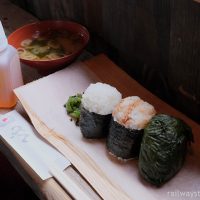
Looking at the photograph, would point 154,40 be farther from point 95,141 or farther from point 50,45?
point 50,45

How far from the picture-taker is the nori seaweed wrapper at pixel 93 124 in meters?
1.22

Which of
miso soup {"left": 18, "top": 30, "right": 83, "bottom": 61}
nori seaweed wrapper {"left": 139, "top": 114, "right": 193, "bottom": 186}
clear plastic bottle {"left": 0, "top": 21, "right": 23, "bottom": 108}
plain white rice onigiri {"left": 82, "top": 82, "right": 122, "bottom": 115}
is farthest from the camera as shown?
miso soup {"left": 18, "top": 30, "right": 83, "bottom": 61}

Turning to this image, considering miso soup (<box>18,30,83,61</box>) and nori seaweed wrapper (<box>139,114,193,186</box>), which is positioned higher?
nori seaweed wrapper (<box>139,114,193,186</box>)

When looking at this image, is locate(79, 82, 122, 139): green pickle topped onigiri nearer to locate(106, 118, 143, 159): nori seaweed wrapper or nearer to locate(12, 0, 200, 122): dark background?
locate(106, 118, 143, 159): nori seaweed wrapper

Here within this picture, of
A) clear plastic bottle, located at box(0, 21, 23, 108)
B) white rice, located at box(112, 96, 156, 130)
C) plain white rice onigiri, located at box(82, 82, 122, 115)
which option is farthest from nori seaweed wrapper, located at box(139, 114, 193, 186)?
clear plastic bottle, located at box(0, 21, 23, 108)

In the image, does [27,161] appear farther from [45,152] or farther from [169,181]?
[169,181]

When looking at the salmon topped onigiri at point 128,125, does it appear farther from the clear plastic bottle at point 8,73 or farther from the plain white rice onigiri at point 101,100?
the clear plastic bottle at point 8,73

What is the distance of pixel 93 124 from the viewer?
123 cm

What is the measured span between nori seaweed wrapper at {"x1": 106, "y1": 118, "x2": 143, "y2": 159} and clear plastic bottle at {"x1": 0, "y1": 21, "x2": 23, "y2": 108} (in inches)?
18.3

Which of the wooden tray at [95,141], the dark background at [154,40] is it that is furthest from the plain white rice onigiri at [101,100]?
the dark background at [154,40]

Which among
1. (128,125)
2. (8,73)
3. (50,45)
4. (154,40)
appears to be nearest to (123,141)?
(128,125)

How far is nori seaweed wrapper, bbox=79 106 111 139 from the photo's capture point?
122 centimetres

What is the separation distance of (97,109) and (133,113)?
5.0 inches

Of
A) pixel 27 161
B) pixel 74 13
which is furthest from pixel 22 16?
pixel 27 161
